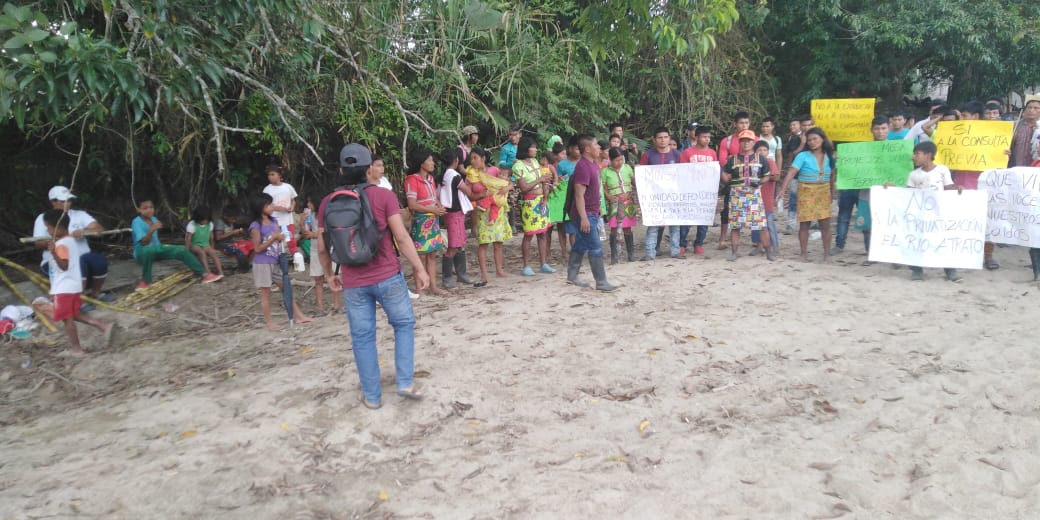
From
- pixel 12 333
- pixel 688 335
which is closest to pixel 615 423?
pixel 688 335

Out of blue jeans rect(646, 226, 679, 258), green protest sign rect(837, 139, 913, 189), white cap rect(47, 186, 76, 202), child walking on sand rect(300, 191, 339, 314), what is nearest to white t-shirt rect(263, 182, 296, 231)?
child walking on sand rect(300, 191, 339, 314)

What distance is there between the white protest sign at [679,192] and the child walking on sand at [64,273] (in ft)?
20.5

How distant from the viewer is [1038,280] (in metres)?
6.93

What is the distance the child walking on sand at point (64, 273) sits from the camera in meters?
6.16

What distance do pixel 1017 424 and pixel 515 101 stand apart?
852 centimetres

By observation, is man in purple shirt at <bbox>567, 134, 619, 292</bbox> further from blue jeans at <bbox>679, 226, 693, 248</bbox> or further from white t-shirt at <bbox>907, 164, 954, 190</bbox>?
white t-shirt at <bbox>907, 164, 954, 190</bbox>

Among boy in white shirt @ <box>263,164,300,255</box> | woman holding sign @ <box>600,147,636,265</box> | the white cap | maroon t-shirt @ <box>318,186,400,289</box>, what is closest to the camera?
maroon t-shirt @ <box>318,186,400,289</box>

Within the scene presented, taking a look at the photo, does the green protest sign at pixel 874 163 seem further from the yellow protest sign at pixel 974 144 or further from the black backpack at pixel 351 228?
the black backpack at pixel 351 228

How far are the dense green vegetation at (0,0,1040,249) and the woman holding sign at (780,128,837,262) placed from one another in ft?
7.86

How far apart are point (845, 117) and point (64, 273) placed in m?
9.37

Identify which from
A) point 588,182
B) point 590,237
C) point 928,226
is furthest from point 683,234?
point 928,226

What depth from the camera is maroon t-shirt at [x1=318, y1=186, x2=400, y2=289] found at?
4.29 m

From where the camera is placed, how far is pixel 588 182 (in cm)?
692

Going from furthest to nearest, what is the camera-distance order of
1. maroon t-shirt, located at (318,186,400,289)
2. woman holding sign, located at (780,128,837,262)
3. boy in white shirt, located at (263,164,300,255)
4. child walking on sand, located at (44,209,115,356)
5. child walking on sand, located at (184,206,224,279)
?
child walking on sand, located at (184,206,224,279) < woman holding sign, located at (780,128,837,262) < boy in white shirt, located at (263,164,300,255) < child walking on sand, located at (44,209,115,356) < maroon t-shirt, located at (318,186,400,289)
